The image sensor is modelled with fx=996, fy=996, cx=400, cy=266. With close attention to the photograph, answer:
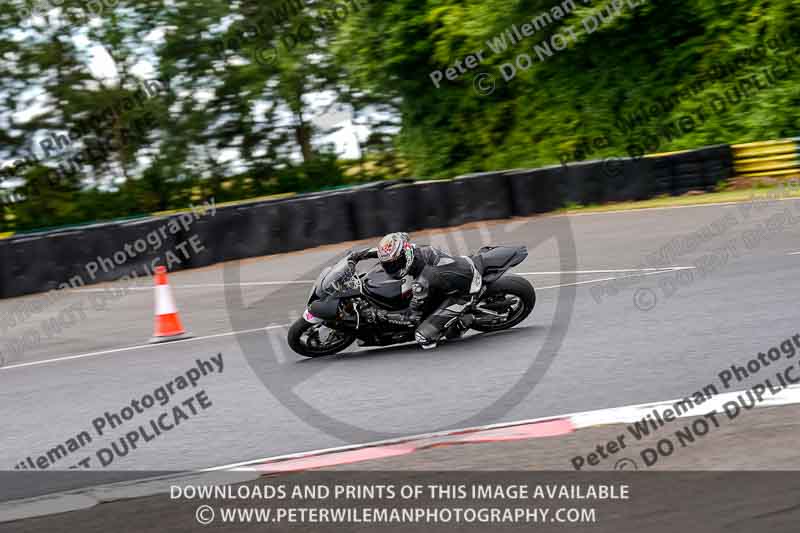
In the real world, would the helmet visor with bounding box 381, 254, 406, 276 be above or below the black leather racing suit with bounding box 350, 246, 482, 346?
above

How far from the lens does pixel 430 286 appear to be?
9211 mm

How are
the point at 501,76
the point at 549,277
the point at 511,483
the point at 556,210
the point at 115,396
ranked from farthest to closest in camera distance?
1. the point at 501,76
2. the point at 556,210
3. the point at 549,277
4. the point at 115,396
5. the point at 511,483

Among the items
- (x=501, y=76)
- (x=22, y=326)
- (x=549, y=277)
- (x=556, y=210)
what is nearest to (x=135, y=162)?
(x=501, y=76)

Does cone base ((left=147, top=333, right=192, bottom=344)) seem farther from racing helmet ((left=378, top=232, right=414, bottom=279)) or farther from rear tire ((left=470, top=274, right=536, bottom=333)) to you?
rear tire ((left=470, top=274, right=536, bottom=333))

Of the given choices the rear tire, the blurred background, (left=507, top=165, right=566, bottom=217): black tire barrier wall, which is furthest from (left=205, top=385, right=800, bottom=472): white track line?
the blurred background

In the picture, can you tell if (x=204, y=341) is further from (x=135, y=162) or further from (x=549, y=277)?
(x=135, y=162)

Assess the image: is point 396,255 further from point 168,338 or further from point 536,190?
point 536,190

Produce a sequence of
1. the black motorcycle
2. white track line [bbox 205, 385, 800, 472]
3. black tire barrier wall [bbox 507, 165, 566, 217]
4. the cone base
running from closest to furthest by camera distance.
Result: 1. white track line [bbox 205, 385, 800, 472]
2. the black motorcycle
3. the cone base
4. black tire barrier wall [bbox 507, 165, 566, 217]

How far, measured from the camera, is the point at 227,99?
3641 cm

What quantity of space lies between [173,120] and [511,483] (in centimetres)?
3172

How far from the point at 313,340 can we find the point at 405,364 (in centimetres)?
112

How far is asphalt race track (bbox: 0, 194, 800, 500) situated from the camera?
7.21 m

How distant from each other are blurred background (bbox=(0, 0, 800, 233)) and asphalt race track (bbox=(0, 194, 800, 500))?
559 inches

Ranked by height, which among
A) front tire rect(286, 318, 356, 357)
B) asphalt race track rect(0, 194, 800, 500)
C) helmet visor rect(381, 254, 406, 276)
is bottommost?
asphalt race track rect(0, 194, 800, 500)
